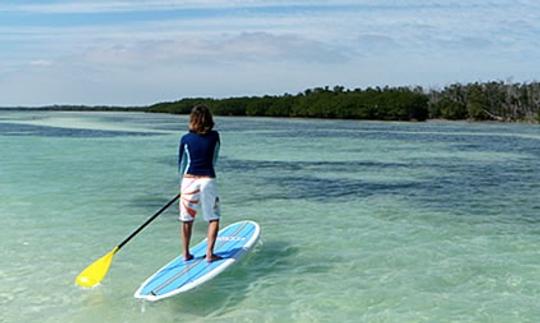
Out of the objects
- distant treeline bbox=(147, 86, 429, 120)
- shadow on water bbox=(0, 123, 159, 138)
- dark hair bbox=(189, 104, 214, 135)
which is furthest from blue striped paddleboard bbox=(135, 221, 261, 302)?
distant treeline bbox=(147, 86, 429, 120)

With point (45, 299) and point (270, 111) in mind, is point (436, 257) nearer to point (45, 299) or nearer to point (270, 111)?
point (45, 299)

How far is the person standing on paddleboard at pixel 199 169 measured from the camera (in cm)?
706

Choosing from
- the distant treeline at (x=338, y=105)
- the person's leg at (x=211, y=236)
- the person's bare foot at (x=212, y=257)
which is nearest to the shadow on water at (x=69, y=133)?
the person's bare foot at (x=212, y=257)

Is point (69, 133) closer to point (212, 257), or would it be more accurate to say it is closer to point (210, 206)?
point (212, 257)

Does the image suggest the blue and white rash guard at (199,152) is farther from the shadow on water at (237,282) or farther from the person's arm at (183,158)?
the shadow on water at (237,282)

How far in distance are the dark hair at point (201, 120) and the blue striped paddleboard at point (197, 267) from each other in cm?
163

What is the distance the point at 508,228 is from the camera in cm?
1102

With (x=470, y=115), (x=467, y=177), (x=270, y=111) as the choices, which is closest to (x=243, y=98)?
(x=270, y=111)

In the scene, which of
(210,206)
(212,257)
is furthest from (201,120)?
(212,257)

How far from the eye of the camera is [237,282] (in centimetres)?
773

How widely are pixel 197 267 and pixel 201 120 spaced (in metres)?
1.78

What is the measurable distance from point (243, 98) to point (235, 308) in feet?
463

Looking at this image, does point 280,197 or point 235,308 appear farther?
point 280,197

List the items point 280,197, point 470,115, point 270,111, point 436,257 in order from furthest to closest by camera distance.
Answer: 1. point 270,111
2. point 470,115
3. point 280,197
4. point 436,257
